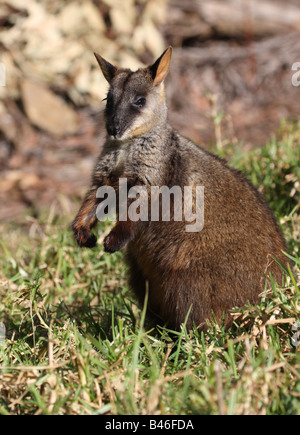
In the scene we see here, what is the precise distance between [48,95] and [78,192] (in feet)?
5.62

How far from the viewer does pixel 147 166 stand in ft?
12.3

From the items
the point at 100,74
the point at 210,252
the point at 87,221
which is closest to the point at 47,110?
the point at 100,74

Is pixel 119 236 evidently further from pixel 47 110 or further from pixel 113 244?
pixel 47 110

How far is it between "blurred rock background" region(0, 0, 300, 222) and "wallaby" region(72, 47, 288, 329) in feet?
12.7

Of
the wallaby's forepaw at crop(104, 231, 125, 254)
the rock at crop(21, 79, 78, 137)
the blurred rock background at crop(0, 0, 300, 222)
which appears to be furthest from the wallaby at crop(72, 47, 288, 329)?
the rock at crop(21, 79, 78, 137)

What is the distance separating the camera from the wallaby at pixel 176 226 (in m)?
3.60

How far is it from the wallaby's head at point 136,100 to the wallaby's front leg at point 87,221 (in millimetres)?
451

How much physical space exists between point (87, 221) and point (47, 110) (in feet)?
17.4

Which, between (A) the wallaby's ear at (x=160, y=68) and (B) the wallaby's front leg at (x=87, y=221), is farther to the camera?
(A) the wallaby's ear at (x=160, y=68)

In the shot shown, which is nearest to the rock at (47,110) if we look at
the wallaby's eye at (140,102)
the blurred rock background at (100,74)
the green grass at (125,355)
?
the blurred rock background at (100,74)

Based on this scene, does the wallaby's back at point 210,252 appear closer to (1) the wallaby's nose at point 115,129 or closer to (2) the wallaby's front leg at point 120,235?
(2) the wallaby's front leg at point 120,235

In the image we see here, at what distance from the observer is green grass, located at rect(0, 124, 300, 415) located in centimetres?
263

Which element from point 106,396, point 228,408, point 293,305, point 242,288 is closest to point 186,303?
point 242,288

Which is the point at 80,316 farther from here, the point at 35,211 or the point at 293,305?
the point at 35,211
